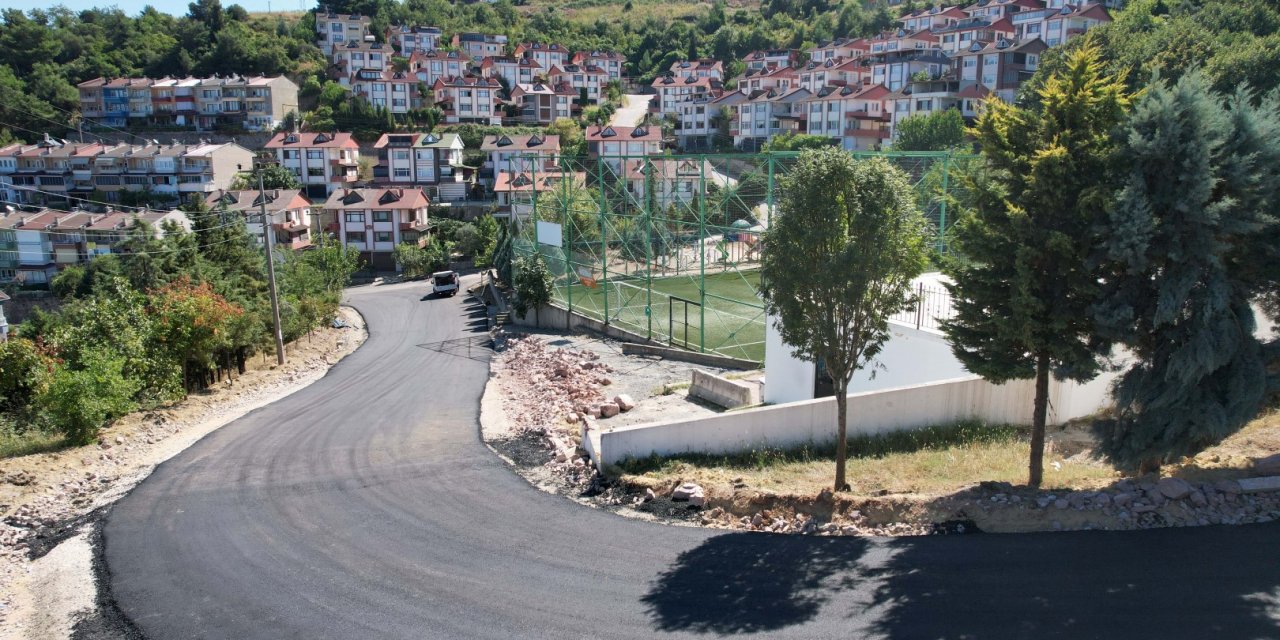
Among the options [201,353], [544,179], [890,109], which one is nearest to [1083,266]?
[201,353]

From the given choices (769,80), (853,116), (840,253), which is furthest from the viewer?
(769,80)

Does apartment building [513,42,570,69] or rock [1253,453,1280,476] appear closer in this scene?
rock [1253,453,1280,476]

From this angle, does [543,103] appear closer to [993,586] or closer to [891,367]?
[891,367]

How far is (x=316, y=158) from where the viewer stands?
2756 inches

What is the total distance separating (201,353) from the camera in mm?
21203

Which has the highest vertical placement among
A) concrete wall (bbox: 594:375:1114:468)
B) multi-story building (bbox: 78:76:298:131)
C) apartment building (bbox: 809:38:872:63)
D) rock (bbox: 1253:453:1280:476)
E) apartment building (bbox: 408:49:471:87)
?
apartment building (bbox: 809:38:872:63)

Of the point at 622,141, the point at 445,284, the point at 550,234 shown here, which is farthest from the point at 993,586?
the point at 622,141

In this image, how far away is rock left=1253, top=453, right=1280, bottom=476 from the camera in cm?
986

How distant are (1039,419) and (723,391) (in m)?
8.62

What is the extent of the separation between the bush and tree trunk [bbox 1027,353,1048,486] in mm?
16580

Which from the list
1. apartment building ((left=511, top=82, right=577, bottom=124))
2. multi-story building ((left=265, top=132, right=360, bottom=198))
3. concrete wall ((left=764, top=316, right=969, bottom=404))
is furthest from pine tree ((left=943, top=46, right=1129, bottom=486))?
apartment building ((left=511, top=82, right=577, bottom=124))

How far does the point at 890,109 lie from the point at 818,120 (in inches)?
246

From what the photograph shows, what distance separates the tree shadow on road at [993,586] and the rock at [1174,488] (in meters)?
0.46

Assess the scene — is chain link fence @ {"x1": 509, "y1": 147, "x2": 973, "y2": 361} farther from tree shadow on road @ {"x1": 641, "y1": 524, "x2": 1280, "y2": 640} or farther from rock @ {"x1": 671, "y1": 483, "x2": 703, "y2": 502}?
tree shadow on road @ {"x1": 641, "y1": 524, "x2": 1280, "y2": 640}
